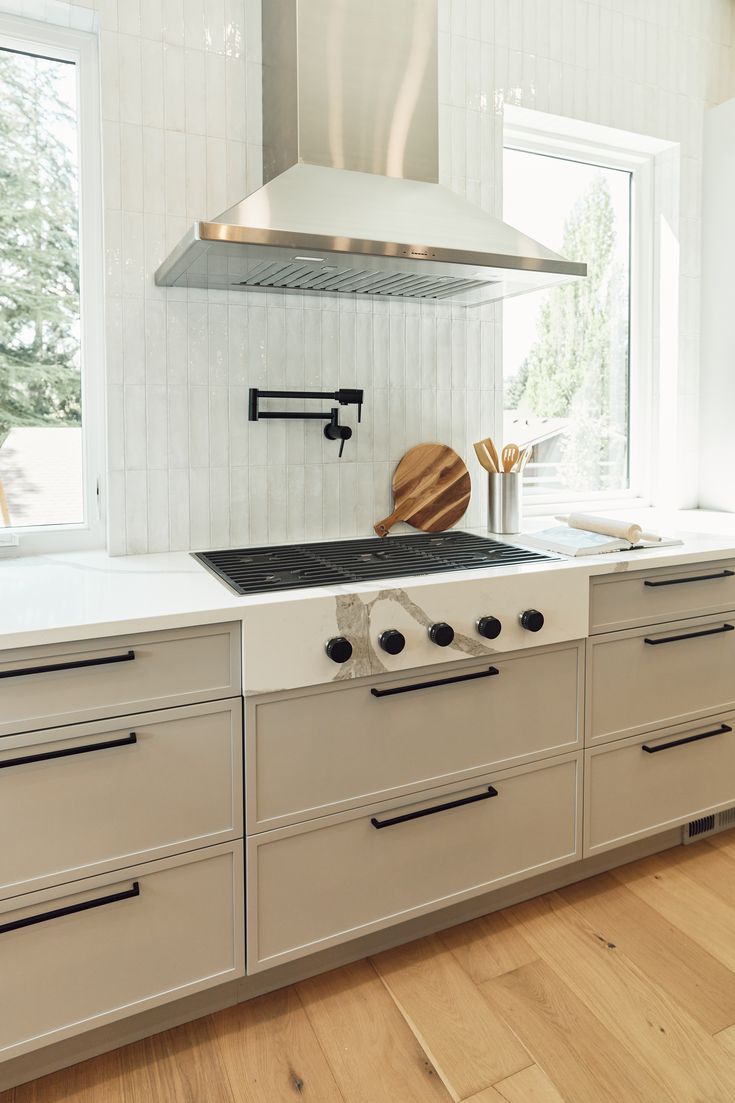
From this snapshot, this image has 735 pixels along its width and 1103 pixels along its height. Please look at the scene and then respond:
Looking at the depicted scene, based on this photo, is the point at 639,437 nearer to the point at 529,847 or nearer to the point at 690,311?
the point at 690,311

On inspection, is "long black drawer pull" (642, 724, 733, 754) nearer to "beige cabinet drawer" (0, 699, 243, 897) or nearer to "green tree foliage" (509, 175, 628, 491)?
"green tree foliage" (509, 175, 628, 491)

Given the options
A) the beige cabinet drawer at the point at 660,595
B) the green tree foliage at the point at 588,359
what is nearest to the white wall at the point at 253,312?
the green tree foliage at the point at 588,359

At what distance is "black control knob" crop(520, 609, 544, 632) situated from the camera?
169 cm

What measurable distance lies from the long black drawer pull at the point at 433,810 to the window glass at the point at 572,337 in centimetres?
127

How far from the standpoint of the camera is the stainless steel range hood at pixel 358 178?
1.64 m

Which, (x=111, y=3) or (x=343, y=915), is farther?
(x=111, y=3)

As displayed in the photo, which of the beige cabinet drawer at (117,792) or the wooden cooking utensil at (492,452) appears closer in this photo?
the beige cabinet drawer at (117,792)

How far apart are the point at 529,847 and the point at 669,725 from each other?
520 millimetres

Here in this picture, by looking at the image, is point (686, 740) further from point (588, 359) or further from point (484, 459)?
point (588, 359)

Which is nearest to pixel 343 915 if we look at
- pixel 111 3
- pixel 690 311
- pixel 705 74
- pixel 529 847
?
pixel 529 847

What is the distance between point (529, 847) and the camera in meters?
1.83

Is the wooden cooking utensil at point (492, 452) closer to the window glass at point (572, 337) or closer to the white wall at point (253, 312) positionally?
the white wall at point (253, 312)

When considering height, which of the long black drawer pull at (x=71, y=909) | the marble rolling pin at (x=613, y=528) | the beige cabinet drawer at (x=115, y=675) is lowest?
the long black drawer pull at (x=71, y=909)

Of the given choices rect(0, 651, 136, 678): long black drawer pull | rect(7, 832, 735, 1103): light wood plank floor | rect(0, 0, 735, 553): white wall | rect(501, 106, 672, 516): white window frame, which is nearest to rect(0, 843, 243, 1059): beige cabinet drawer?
rect(7, 832, 735, 1103): light wood plank floor
